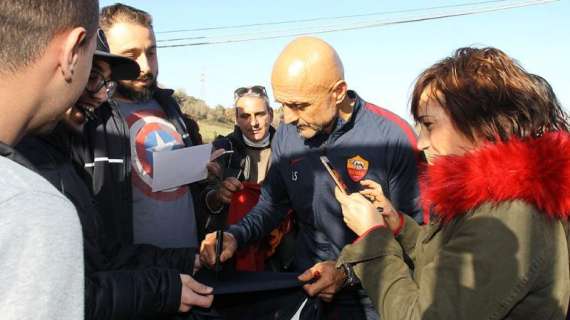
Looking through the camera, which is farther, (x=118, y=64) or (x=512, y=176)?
(x=118, y=64)

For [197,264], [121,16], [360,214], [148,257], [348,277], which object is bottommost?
[348,277]

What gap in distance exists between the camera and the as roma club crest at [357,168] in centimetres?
270

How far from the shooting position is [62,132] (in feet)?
6.73

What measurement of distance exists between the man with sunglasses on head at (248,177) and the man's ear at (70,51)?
230 centimetres

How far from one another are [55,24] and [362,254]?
4.24ft

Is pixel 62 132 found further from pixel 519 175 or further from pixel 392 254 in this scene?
pixel 519 175

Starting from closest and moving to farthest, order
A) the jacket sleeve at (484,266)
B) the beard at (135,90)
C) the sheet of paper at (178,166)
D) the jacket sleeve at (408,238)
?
the jacket sleeve at (484,266), the jacket sleeve at (408,238), the sheet of paper at (178,166), the beard at (135,90)

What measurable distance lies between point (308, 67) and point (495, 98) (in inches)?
51.3

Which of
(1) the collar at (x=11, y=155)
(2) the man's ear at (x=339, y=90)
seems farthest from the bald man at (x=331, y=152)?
(1) the collar at (x=11, y=155)

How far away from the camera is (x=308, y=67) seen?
2689 mm

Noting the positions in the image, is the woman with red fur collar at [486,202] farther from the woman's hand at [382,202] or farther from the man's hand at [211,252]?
the man's hand at [211,252]

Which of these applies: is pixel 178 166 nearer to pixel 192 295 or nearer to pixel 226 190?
pixel 226 190

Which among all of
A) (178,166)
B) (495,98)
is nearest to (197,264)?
(178,166)

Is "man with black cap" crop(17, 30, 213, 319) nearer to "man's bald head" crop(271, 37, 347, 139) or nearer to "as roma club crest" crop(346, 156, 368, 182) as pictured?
"man's bald head" crop(271, 37, 347, 139)
